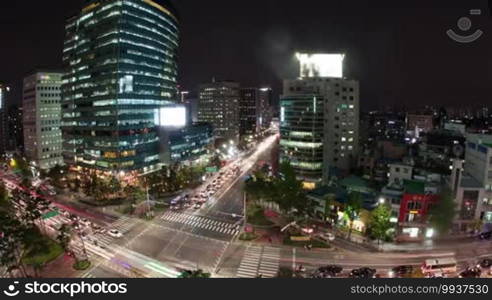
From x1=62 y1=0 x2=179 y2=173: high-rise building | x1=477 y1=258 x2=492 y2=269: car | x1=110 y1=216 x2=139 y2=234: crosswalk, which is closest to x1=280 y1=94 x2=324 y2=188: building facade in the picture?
x1=110 y1=216 x2=139 y2=234: crosswalk

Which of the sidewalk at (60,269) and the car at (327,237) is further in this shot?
the car at (327,237)

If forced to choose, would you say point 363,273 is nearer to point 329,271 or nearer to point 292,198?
→ point 329,271

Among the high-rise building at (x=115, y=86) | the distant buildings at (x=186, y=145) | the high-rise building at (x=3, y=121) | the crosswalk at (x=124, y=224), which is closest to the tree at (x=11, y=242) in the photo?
the crosswalk at (x=124, y=224)

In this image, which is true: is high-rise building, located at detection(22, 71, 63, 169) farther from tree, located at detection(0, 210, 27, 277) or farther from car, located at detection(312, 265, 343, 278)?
car, located at detection(312, 265, 343, 278)

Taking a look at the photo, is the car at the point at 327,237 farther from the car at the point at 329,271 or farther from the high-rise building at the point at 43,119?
the high-rise building at the point at 43,119

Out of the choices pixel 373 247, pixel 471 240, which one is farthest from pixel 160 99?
pixel 471 240

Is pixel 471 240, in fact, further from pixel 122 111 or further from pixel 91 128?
pixel 91 128

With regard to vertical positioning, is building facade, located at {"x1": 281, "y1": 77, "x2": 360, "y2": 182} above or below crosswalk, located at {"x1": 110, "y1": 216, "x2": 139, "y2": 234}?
above
